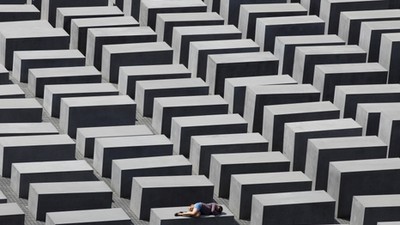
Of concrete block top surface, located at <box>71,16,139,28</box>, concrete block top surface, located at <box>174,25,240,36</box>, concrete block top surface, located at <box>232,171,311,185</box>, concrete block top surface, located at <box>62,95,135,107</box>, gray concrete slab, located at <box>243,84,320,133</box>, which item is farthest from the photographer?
concrete block top surface, located at <box>71,16,139,28</box>

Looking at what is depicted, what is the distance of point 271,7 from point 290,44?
3481 mm

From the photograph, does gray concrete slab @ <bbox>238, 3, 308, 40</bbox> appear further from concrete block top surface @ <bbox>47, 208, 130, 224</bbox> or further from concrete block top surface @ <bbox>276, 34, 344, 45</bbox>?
concrete block top surface @ <bbox>47, 208, 130, 224</bbox>

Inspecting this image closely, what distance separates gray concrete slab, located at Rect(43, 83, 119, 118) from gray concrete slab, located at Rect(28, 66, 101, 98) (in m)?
0.68

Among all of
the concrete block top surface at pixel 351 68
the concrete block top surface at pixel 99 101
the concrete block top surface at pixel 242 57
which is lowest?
the concrete block top surface at pixel 99 101

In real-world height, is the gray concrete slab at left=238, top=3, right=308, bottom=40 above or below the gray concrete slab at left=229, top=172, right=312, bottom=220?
above

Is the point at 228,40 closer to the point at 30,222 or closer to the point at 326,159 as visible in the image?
the point at 326,159

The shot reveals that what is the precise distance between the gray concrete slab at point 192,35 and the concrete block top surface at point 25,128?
7.44 metres

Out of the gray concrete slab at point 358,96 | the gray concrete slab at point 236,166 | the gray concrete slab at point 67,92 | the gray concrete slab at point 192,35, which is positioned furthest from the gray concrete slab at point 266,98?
→ the gray concrete slab at point 192,35

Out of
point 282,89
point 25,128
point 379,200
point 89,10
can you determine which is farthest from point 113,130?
point 89,10

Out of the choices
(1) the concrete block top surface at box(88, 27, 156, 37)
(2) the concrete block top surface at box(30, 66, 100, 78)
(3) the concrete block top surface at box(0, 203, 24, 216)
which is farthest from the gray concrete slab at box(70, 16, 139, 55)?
(3) the concrete block top surface at box(0, 203, 24, 216)

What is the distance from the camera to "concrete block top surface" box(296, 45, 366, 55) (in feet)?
143

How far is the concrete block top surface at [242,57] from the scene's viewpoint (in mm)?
42781

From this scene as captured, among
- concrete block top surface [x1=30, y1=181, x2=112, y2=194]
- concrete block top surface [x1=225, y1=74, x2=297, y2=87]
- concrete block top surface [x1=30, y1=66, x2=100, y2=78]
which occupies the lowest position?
concrete block top surface [x1=30, y1=181, x2=112, y2=194]

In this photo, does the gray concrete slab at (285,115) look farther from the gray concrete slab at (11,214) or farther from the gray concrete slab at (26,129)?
the gray concrete slab at (11,214)
